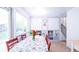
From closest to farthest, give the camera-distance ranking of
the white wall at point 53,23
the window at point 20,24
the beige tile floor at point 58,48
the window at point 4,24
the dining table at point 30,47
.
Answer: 1. the dining table at point 30,47
2. the window at point 4,24
3. the beige tile floor at point 58,48
4. the window at point 20,24
5. the white wall at point 53,23

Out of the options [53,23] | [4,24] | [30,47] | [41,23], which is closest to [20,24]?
[4,24]

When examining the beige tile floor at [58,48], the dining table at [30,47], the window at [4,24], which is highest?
the window at [4,24]

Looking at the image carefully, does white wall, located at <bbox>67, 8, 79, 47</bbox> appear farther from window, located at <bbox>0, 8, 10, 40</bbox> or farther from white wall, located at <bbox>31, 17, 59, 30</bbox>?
window, located at <bbox>0, 8, 10, 40</bbox>

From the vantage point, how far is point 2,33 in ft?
9.62

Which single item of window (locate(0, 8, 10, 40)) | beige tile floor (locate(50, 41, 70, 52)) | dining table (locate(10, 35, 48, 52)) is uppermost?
window (locate(0, 8, 10, 40))

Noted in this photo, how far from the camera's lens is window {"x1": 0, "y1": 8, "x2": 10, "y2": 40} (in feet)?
9.32

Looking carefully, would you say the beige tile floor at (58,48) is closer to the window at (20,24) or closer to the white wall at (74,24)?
the white wall at (74,24)

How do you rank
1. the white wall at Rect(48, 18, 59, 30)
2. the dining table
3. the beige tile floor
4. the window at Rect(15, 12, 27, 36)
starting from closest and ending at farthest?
the dining table < the beige tile floor < the window at Rect(15, 12, 27, 36) < the white wall at Rect(48, 18, 59, 30)

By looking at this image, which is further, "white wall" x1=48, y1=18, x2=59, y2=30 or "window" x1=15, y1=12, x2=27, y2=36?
"white wall" x1=48, y1=18, x2=59, y2=30

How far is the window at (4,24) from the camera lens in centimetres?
284

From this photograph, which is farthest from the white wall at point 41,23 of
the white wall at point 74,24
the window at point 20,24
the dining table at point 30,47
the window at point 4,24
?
the dining table at point 30,47

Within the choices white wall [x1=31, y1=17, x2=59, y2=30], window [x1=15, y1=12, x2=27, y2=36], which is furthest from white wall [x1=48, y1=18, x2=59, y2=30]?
window [x1=15, y1=12, x2=27, y2=36]
